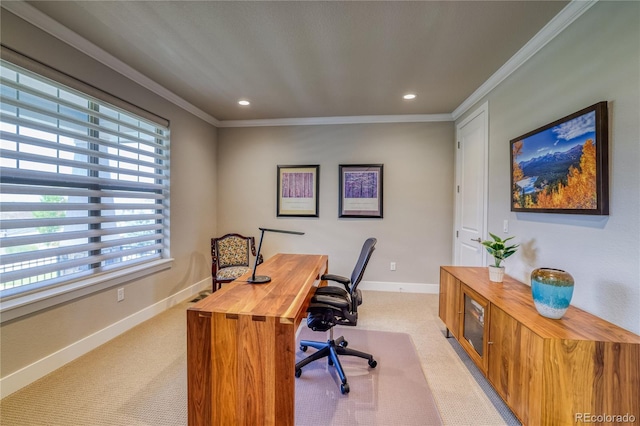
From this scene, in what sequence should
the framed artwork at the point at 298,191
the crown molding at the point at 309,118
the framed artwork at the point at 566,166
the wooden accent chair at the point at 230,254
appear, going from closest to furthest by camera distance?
the framed artwork at the point at 566,166, the crown molding at the point at 309,118, the wooden accent chair at the point at 230,254, the framed artwork at the point at 298,191

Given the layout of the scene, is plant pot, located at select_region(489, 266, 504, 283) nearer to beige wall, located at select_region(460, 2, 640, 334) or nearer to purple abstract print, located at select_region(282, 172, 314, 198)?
beige wall, located at select_region(460, 2, 640, 334)

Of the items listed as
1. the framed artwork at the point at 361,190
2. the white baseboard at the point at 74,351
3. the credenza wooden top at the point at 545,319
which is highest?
the framed artwork at the point at 361,190

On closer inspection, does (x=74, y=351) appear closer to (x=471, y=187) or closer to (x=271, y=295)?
(x=271, y=295)

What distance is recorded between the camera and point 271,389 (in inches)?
50.3

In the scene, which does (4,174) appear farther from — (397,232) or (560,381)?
(397,232)

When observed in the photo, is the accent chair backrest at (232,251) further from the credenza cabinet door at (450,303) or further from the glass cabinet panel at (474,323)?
the glass cabinet panel at (474,323)

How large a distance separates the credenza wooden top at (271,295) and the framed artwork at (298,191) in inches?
68.6

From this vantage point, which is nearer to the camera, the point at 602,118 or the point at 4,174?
the point at 602,118

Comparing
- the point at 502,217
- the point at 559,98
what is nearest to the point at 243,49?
the point at 559,98

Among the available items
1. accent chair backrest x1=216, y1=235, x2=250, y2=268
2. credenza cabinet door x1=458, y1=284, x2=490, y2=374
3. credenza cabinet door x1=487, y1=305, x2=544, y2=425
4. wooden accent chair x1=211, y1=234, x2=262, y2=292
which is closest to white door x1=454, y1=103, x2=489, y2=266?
credenza cabinet door x1=458, y1=284, x2=490, y2=374

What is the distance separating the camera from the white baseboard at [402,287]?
12.3 feet

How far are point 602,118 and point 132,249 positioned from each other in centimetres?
383

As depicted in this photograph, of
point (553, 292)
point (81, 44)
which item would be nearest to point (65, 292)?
point (81, 44)

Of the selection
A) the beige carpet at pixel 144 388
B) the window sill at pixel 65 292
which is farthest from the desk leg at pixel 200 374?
the window sill at pixel 65 292
